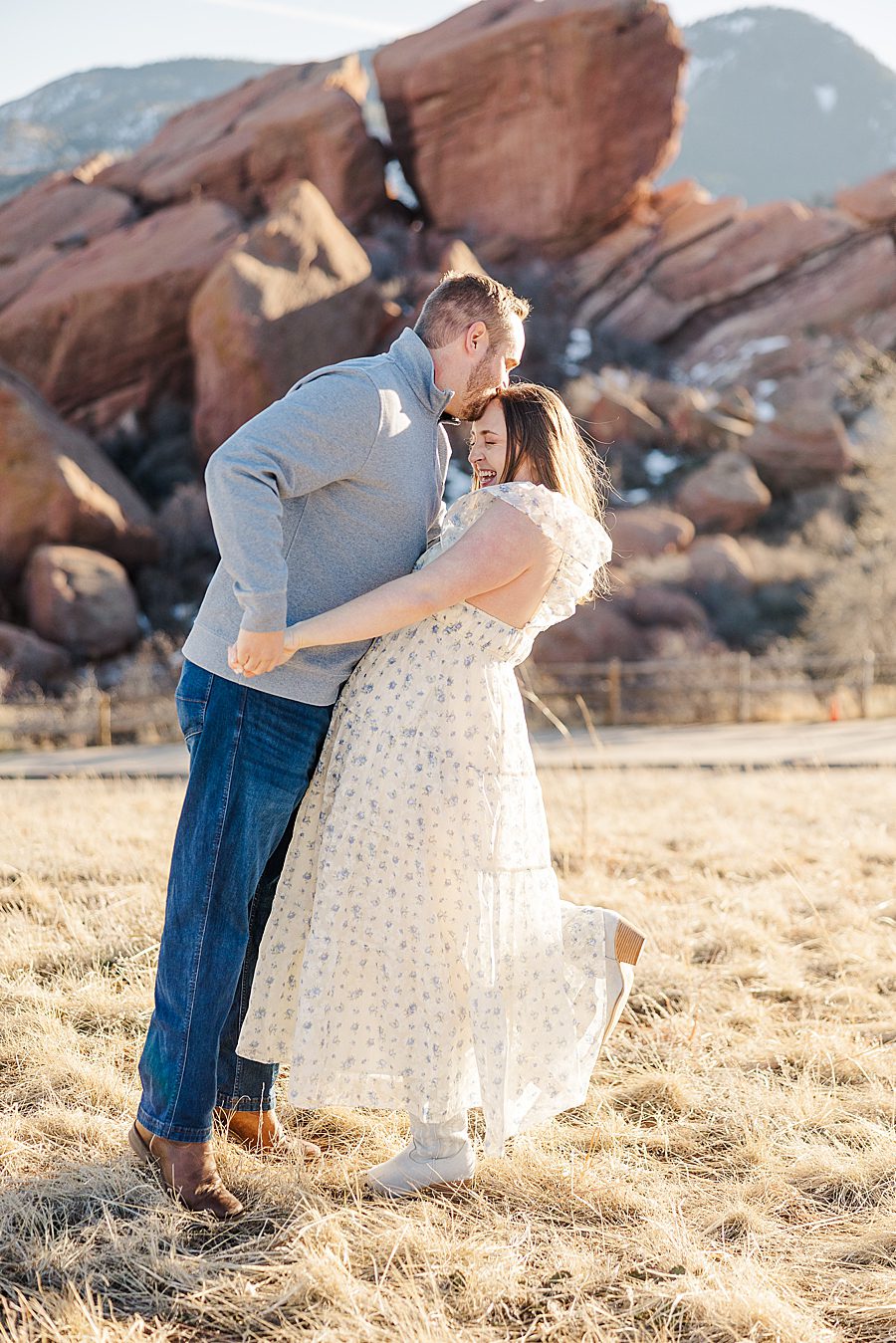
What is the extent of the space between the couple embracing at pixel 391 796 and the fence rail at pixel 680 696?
38.2ft

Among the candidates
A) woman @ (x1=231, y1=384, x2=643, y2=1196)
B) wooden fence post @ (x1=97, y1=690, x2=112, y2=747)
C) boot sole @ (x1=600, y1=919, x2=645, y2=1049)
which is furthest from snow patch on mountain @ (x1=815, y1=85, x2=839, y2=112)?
boot sole @ (x1=600, y1=919, x2=645, y2=1049)

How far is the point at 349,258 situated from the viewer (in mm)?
20750

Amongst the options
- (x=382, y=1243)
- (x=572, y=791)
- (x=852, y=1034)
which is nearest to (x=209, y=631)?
(x=382, y=1243)

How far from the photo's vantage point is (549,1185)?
2281 millimetres

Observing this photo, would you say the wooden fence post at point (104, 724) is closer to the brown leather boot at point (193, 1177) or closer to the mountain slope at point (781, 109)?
the brown leather boot at point (193, 1177)

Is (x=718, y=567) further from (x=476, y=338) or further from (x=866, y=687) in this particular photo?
(x=476, y=338)

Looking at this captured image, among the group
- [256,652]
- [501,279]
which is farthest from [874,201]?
[256,652]

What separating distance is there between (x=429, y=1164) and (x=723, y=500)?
2028cm

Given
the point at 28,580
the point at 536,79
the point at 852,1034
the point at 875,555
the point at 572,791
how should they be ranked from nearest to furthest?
the point at 852,1034 → the point at 572,791 → the point at 28,580 → the point at 875,555 → the point at 536,79

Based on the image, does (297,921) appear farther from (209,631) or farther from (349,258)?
(349,258)

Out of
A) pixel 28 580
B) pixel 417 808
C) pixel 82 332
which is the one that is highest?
pixel 82 332

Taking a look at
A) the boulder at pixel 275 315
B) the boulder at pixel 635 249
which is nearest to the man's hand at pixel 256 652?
the boulder at pixel 275 315

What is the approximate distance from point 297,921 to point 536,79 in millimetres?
28452

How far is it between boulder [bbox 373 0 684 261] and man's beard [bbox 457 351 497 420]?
2698cm
